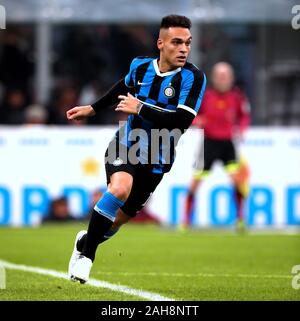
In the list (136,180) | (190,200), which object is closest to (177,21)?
(136,180)

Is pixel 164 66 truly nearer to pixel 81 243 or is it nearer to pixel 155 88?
pixel 155 88

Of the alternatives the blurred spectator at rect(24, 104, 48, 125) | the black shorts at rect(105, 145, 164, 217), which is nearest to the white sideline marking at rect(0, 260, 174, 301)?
the black shorts at rect(105, 145, 164, 217)

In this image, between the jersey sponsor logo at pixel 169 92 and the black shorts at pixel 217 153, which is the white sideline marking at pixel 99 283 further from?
the black shorts at pixel 217 153

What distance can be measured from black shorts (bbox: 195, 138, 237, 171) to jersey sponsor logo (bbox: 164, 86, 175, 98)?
703 cm

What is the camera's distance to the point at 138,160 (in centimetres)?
805

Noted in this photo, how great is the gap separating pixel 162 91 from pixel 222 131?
24.0ft

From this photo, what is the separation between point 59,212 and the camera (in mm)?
15867

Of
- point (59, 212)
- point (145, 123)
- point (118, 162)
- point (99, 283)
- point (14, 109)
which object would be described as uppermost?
point (145, 123)

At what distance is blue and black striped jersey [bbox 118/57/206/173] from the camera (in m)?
7.88

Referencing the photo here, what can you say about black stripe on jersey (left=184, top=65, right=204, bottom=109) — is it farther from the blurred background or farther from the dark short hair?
the blurred background

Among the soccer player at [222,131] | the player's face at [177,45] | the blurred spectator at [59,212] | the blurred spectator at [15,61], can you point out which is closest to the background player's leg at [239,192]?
the soccer player at [222,131]

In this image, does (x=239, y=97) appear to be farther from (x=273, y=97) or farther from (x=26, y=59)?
(x=26, y=59)
